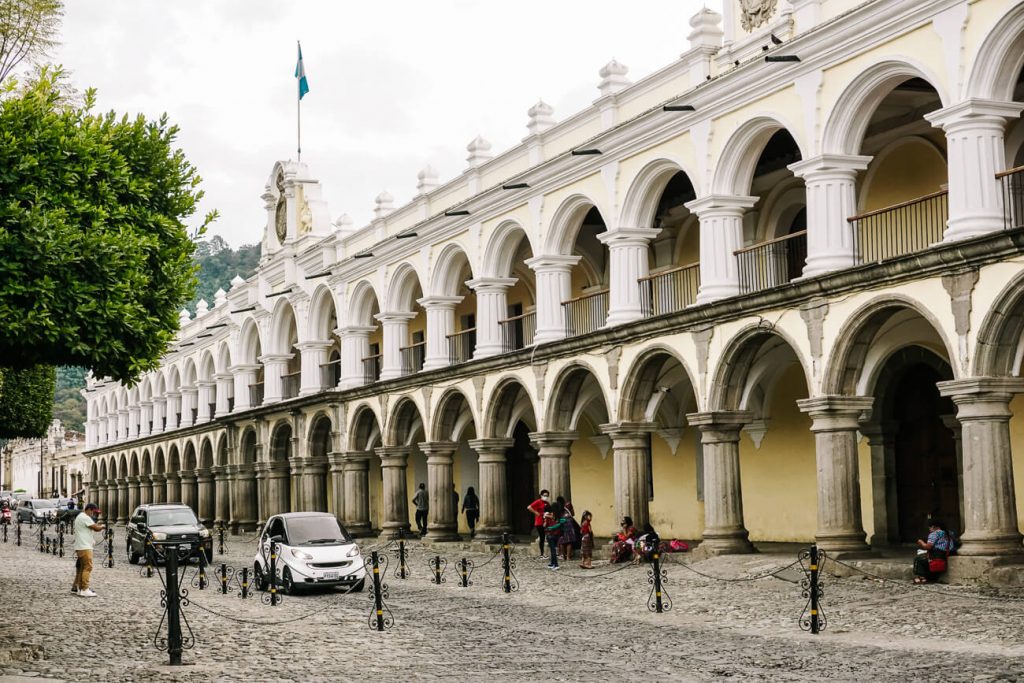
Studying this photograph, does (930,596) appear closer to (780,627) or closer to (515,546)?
(780,627)

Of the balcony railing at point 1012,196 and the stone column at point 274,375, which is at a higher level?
the balcony railing at point 1012,196

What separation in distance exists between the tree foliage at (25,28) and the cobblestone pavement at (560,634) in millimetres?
9103

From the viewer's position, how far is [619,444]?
2511cm

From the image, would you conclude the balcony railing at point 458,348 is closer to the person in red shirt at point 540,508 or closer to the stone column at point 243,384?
the person in red shirt at point 540,508

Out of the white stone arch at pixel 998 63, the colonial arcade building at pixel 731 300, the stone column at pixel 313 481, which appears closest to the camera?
the white stone arch at pixel 998 63

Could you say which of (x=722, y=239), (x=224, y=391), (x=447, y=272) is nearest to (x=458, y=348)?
(x=447, y=272)

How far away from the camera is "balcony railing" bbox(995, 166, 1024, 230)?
56.5 feet

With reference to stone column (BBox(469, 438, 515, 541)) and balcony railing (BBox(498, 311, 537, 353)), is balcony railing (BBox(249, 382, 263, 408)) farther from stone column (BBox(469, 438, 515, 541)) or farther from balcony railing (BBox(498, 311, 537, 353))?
stone column (BBox(469, 438, 515, 541))

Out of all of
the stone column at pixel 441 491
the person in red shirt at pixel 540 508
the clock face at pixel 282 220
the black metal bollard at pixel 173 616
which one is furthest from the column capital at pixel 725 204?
the clock face at pixel 282 220

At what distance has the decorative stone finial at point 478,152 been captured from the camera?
30781 millimetres

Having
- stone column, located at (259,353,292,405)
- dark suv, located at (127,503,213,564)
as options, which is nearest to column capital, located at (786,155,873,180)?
dark suv, located at (127,503,213,564)

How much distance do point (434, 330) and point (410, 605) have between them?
1446 centimetres

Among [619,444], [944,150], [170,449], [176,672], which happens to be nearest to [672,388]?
[619,444]

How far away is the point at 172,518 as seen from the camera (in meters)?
29.6
